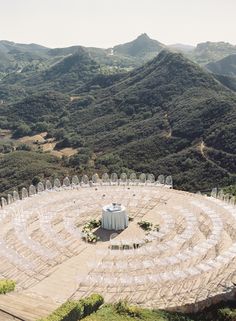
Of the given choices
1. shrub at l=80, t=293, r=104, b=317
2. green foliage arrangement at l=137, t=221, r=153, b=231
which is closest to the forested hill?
green foliage arrangement at l=137, t=221, r=153, b=231

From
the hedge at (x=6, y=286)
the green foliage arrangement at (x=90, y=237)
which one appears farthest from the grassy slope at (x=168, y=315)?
the green foliage arrangement at (x=90, y=237)

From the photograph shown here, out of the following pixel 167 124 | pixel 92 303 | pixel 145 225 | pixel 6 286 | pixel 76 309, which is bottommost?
pixel 167 124

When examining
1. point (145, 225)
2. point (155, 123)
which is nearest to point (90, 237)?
point (145, 225)

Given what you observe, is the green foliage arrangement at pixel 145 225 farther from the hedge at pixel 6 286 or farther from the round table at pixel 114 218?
the hedge at pixel 6 286

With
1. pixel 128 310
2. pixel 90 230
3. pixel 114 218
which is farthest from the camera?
pixel 90 230

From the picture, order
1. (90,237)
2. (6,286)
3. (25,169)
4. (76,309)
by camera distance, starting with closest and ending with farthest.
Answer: (76,309), (6,286), (90,237), (25,169)

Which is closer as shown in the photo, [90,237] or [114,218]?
[90,237]

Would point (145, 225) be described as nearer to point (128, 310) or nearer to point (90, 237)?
point (90, 237)
